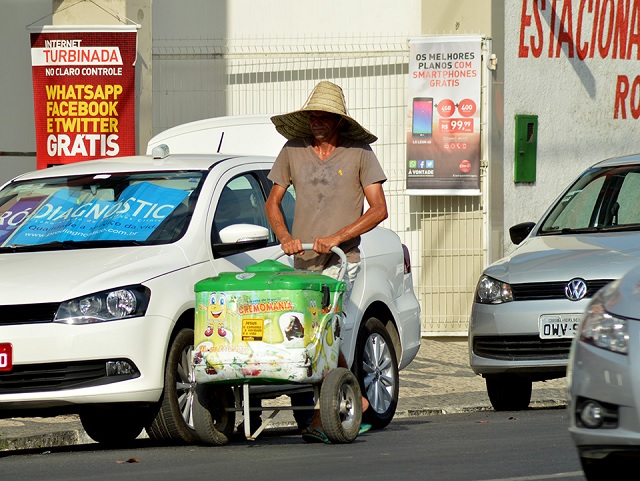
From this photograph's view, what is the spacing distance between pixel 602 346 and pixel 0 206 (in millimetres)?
4962

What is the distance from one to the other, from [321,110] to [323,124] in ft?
0.45

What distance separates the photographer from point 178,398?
8531 mm

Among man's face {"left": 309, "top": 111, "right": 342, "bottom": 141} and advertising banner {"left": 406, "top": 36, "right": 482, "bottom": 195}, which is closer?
man's face {"left": 309, "top": 111, "right": 342, "bottom": 141}

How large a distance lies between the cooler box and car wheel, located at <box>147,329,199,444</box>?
0.30 m

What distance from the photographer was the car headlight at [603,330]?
18.8 feet

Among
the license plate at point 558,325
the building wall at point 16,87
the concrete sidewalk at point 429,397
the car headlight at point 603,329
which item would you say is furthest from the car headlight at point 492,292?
the building wall at point 16,87

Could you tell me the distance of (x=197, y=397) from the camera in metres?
8.33

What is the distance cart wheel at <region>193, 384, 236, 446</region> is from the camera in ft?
27.4

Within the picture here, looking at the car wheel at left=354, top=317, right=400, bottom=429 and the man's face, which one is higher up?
the man's face

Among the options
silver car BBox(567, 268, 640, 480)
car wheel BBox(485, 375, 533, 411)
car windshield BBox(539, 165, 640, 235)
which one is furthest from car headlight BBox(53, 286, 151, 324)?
car windshield BBox(539, 165, 640, 235)

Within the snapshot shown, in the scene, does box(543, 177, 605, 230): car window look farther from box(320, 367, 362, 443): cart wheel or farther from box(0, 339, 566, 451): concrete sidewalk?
box(320, 367, 362, 443): cart wheel

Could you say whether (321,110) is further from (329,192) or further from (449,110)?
(449,110)

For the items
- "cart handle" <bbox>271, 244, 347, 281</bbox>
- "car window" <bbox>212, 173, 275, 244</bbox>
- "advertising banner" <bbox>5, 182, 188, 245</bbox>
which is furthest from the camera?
"car window" <bbox>212, 173, 275, 244</bbox>

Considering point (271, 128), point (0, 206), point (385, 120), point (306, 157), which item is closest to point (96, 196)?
point (0, 206)
